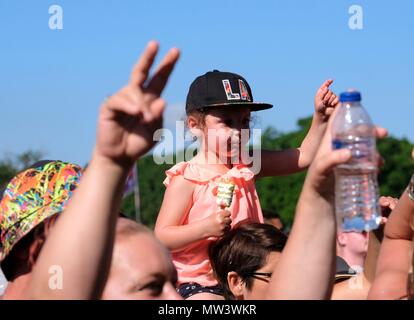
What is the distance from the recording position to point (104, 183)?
251 centimetres

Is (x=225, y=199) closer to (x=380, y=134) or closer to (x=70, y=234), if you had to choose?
(x=380, y=134)

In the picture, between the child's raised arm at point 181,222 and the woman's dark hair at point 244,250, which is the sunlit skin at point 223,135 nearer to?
the child's raised arm at point 181,222

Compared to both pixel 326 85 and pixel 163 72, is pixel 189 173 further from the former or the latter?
pixel 163 72

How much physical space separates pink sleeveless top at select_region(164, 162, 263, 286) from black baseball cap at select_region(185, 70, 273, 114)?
44cm

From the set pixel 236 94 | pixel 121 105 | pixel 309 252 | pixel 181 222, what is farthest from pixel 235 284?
pixel 121 105

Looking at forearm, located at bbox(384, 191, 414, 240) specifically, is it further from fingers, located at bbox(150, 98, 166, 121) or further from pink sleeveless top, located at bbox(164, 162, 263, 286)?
pink sleeveless top, located at bbox(164, 162, 263, 286)

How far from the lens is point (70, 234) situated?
2.50 metres

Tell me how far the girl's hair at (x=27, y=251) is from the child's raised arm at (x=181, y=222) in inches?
84.2

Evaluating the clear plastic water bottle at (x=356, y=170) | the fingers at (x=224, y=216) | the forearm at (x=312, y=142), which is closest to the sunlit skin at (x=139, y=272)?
the clear plastic water bottle at (x=356, y=170)

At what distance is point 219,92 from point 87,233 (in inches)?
148

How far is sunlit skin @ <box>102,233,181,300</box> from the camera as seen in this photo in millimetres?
2887

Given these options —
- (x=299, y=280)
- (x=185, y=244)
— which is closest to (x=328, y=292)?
(x=299, y=280)

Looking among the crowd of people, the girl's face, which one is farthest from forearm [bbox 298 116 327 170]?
the crowd of people

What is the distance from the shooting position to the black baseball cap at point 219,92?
6117mm
